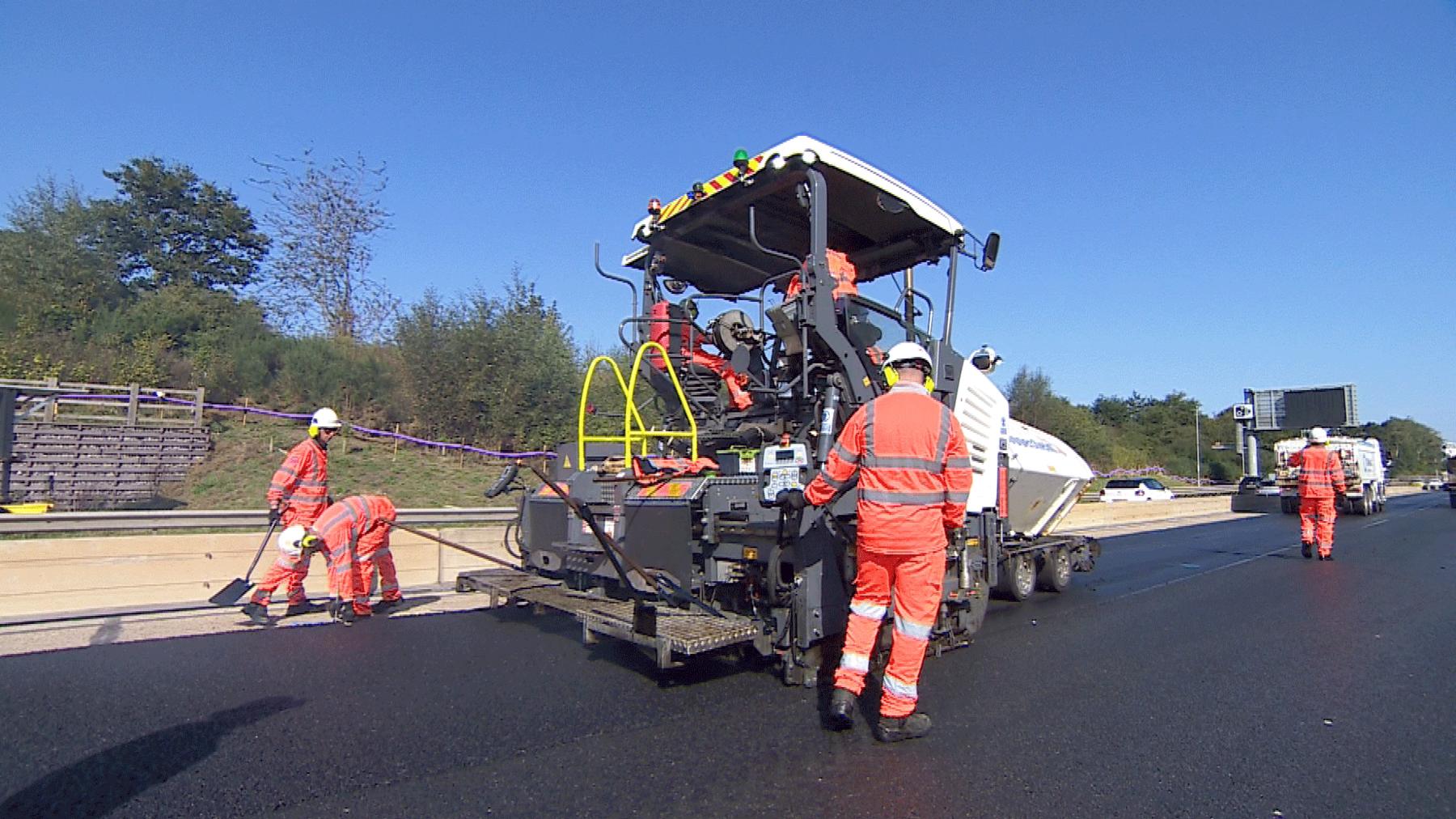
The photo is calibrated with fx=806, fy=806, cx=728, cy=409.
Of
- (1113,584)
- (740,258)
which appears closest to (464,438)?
(740,258)

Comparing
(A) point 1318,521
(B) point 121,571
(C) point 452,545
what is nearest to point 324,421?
(B) point 121,571

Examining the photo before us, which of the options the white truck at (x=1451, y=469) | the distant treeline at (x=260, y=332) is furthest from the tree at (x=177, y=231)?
the white truck at (x=1451, y=469)

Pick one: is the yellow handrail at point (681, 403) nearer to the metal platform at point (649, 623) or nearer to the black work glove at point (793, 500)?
the metal platform at point (649, 623)

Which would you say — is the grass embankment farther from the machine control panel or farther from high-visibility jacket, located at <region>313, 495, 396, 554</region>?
the machine control panel

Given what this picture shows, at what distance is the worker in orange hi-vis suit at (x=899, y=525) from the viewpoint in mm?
3566

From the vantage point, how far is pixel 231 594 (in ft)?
21.6

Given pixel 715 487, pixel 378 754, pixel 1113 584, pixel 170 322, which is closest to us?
pixel 378 754

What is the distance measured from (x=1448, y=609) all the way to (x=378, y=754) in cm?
856

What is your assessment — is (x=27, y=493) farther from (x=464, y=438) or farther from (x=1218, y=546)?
(x=1218, y=546)

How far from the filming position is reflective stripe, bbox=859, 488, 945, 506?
364cm

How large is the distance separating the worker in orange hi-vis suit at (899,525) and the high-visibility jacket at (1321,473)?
9.43 m

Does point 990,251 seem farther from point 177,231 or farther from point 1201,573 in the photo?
point 177,231

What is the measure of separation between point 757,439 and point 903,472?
1.97 metres

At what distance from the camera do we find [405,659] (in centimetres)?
502
